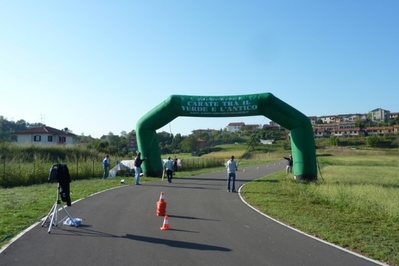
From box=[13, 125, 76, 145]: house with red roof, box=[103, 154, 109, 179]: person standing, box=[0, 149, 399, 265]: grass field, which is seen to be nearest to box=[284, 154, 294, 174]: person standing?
box=[0, 149, 399, 265]: grass field

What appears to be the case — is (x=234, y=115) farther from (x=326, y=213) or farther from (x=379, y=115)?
(x=379, y=115)

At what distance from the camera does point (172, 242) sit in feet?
28.5

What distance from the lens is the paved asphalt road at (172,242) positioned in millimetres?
7301

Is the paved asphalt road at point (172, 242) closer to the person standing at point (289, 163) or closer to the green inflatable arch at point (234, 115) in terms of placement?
the green inflatable arch at point (234, 115)

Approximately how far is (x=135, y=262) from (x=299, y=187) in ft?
50.2

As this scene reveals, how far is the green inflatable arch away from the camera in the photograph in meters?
23.7


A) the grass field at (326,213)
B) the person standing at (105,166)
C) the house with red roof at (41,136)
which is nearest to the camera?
the grass field at (326,213)

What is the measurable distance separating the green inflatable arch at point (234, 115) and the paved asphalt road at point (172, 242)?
11273mm

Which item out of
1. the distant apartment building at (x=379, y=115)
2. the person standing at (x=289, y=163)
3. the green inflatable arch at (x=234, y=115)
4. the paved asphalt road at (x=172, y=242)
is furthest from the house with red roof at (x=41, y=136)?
the distant apartment building at (x=379, y=115)

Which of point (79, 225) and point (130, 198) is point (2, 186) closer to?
point (130, 198)

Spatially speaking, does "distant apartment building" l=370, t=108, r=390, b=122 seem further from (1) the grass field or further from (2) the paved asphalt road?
(2) the paved asphalt road

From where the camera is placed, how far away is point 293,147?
24422 mm

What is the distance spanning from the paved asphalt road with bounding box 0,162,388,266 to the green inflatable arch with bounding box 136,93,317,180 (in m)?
11.3

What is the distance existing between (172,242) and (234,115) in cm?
1700
